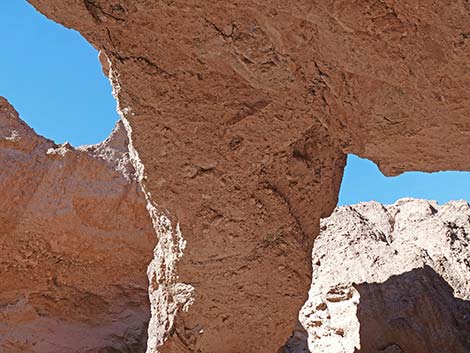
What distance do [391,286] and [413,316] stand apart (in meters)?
0.34

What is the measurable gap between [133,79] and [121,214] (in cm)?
340

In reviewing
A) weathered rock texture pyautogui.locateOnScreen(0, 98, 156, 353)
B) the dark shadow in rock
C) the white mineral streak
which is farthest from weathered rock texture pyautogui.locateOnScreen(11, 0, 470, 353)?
weathered rock texture pyautogui.locateOnScreen(0, 98, 156, 353)

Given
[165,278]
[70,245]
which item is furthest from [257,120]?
[70,245]

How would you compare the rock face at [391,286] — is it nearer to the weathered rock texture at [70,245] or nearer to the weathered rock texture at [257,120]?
the weathered rock texture at [257,120]

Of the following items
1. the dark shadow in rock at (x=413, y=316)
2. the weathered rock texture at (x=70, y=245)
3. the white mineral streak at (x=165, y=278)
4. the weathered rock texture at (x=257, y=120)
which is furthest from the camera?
the weathered rock texture at (x=70, y=245)

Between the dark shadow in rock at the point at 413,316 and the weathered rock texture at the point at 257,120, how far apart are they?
1.61m

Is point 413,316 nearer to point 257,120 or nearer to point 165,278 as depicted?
point 165,278

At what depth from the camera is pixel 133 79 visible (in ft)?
8.60

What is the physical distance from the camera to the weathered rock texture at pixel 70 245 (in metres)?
5.34

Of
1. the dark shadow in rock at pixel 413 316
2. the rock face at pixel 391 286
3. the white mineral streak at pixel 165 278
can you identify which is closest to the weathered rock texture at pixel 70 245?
the rock face at pixel 391 286

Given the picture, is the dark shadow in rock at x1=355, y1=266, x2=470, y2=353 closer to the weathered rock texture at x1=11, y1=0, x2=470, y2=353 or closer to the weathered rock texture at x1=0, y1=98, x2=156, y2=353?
the weathered rock texture at x1=11, y1=0, x2=470, y2=353

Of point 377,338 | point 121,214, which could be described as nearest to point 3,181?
point 121,214

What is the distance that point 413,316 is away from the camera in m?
4.61

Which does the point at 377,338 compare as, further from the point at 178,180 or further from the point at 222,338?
the point at 178,180
